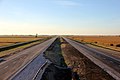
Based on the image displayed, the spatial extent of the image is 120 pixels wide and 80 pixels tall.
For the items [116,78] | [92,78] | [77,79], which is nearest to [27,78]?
[77,79]

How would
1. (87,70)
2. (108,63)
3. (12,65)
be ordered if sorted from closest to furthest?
1. (87,70)
2. (12,65)
3. (108,63)

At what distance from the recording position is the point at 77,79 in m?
16.5

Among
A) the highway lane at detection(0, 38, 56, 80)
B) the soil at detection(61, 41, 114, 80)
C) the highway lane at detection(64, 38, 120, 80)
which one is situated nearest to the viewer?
the soil at detection(61, 41, 114, 80)

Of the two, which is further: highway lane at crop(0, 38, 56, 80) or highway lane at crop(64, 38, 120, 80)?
highway lane at crop(64, 38, 120, 80)

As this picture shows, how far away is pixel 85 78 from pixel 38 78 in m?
3.34

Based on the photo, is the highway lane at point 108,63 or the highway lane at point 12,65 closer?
the highway lane at point 12,65

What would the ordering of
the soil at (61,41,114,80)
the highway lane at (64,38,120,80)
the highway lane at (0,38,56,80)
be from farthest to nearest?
1. the highway lane at (64,38,120,80)
2. the highway lane at (0,38,56,80)
3. the soil at (61,41,114,80)

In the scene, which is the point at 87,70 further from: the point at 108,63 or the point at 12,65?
the point at 12,65

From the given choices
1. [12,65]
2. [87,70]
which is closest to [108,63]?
[87,70]

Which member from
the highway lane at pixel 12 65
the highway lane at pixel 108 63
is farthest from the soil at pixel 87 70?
the highway lane at pixel 12 65

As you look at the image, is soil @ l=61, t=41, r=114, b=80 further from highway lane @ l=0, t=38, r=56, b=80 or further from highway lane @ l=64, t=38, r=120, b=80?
highway lane @ l=0, t=38, r=56, b=80

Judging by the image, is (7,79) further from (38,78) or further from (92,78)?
(92,78)

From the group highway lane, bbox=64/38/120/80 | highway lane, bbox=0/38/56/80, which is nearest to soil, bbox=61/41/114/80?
highway lane, bbox=64/38/120/80

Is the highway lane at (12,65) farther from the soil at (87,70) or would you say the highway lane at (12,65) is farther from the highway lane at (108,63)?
the highway lane at (108,63)
